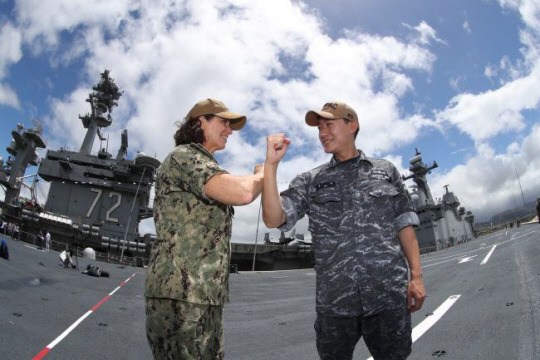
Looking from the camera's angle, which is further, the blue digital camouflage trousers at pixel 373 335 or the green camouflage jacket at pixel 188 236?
the blue digital camouflage trousers at pixel 373 335

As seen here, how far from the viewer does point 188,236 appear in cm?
173

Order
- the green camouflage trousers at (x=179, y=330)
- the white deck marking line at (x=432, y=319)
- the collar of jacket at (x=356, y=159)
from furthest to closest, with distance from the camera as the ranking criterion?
the white deck marking line at (x=432, y=319) → the collar of jacket at (x=356, y=159) → the green camouflage trousers at (x=179, y=330)

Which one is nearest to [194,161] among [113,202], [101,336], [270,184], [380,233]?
[270,184]

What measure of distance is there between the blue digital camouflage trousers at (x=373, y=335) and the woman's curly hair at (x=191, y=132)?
58.7 inches

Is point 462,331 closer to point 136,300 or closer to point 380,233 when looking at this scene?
point 380,233

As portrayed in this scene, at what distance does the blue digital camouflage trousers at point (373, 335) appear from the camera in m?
1.99

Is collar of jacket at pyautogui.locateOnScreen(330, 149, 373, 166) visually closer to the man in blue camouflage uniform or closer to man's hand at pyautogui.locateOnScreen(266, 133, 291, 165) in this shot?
the man in blue camouflage uniform

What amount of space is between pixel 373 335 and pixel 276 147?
1.40m

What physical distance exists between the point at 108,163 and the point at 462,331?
39.8 m

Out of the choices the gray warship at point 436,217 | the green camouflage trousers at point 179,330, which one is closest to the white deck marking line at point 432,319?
the green camouflage trousers at point 179,330

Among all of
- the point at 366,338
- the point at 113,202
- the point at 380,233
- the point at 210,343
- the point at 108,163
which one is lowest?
the point at 366,338

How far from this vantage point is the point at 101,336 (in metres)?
4.62

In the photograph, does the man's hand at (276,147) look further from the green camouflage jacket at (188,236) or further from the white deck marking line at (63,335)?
the white deck marking line at (63,335)

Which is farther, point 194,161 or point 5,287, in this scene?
point 5,287
